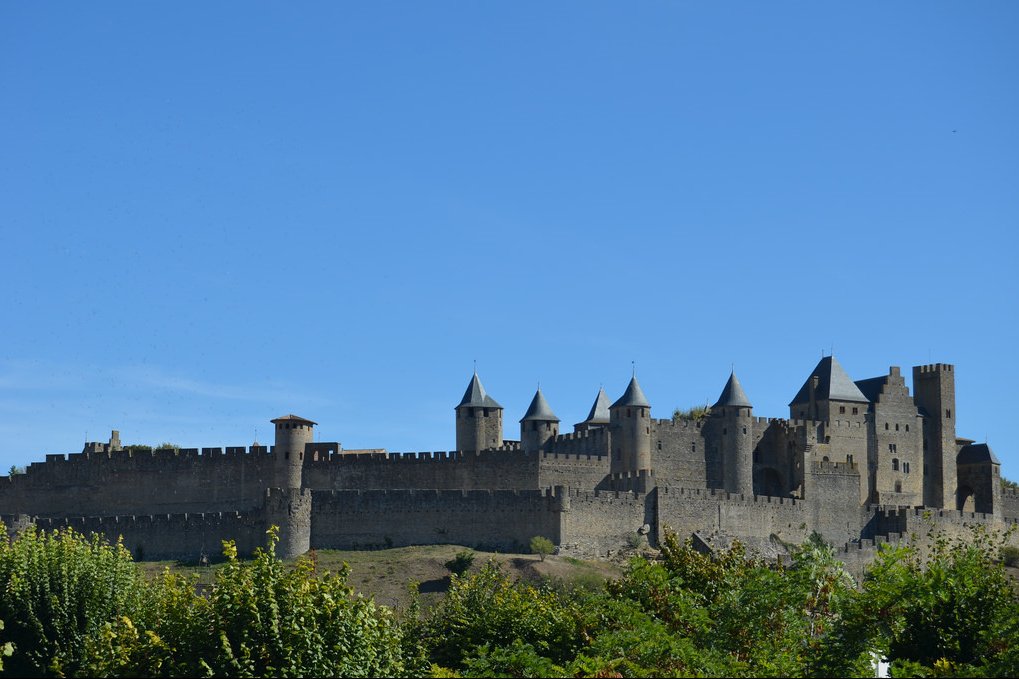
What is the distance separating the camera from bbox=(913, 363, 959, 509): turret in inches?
3226

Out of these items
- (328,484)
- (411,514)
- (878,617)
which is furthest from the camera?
(328,484)

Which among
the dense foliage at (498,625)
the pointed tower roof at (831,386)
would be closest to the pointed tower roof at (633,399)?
the pointed tower roof at (831,386)

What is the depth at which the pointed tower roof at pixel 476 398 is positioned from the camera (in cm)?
7844

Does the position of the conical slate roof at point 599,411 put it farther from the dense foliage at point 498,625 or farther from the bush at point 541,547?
the dense foliage at point 498,625

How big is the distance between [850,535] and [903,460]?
5433 millimetres

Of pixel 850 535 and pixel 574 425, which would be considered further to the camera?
pixel 574 425

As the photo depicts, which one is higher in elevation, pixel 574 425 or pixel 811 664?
pixel 574 425

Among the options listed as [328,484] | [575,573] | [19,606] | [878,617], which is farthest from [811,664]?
[328,484]

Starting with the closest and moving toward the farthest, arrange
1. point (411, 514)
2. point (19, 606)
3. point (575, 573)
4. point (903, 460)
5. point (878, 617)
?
point (878, 617)
point (19, 606)
point (575, 573)
point (411, 514)
point (903, 460)

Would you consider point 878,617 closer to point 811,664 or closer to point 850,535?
point 811,664

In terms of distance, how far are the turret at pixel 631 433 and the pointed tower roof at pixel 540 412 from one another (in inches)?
128

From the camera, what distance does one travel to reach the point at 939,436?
82.3 metres

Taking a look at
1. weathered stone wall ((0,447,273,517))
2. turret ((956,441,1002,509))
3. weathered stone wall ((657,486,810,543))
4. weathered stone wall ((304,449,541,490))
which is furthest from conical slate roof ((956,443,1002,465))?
weathered stone wall ((0,447,273,517))

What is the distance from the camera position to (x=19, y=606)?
39562mm
